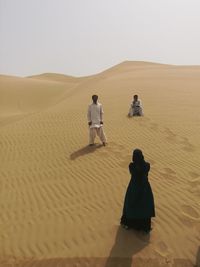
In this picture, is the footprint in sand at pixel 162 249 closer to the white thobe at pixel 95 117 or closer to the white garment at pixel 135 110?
the white thobe at pixel 95 117

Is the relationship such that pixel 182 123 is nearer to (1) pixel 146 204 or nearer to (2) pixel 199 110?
(2) pixel 199 110

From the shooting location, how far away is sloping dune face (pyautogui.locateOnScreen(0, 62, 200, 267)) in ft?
22.8

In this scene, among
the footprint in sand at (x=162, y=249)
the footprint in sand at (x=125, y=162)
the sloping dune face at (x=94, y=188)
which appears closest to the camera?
the footprint in sand at (x=162, y=249)

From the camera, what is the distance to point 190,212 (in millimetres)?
8078

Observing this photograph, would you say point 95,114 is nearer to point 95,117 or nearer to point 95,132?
point 95,117

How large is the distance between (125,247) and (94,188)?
2.83 m

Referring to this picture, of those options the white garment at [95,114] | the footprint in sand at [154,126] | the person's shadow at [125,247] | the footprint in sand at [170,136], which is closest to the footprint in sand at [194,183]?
the person's shadow at [125,247]

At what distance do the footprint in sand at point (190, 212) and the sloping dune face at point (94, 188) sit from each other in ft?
0.06

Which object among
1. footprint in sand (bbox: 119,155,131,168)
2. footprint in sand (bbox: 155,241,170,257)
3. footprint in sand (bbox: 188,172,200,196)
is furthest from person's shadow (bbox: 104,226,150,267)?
footprint in sand (bbox: 119,155,131,168)

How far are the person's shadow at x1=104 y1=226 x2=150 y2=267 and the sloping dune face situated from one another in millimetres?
16

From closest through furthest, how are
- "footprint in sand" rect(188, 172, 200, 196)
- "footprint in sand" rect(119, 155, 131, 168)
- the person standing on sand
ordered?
1. "footprint in sand" rect(188, 172, 200, 196)
2. "footprint in sand" rect(119, 155, 131, 168)
3. the person standing on sand

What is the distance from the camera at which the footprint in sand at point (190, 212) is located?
788 centimetres

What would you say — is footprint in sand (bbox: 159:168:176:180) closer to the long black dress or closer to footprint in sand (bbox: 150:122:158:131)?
the long black dress

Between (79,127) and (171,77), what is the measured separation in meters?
15.7
